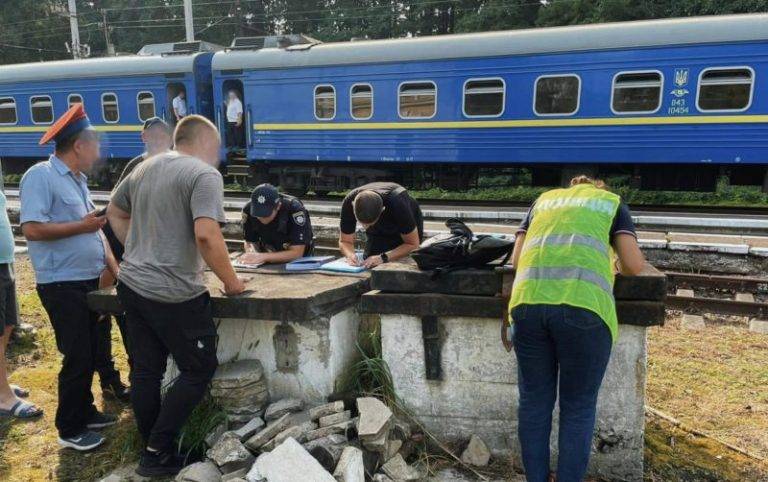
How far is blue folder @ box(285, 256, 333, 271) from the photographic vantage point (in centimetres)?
391

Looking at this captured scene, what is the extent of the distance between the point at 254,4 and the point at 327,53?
22969 millimetres

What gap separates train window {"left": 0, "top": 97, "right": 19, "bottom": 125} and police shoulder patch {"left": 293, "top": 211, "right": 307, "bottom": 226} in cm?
1446

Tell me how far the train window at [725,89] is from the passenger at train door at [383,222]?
7059 millimetres

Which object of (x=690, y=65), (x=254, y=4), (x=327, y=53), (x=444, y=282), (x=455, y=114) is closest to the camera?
(x=444, y=282)

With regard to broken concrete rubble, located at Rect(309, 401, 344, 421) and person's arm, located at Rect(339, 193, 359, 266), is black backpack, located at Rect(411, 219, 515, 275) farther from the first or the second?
person's arm, located at Rect(339, 193, 359, 266)

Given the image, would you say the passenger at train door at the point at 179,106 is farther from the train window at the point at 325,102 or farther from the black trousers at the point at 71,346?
the black trousers at the point at 71,346

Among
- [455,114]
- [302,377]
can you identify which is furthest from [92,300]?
[455,114]

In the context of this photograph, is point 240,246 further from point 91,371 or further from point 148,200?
point 148,200

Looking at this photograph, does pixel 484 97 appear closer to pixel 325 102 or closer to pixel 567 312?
pixel 325 102

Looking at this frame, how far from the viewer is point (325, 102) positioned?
1186 centimetres

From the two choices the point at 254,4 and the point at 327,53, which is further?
the point at 254,4

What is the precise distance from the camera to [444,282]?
311 cm

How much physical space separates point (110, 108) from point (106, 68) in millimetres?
902

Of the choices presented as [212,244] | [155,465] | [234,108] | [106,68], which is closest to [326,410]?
[155,465]
